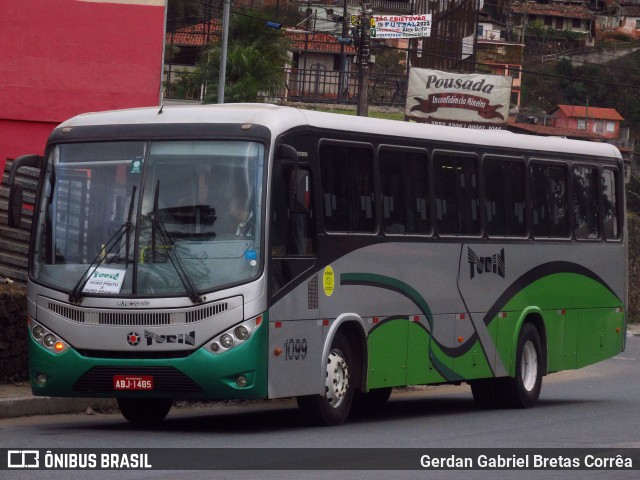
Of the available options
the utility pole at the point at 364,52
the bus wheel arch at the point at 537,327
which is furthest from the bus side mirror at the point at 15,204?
the utility pole at the point at 364,52

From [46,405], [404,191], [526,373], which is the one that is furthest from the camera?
[526,373]

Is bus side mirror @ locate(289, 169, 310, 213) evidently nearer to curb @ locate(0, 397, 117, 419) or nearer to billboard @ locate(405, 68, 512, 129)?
curb @ locate(0, 397, 117, 419)

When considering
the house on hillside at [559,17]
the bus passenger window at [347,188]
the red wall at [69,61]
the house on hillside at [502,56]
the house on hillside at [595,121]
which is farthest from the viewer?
the house on hillside at [559,17]

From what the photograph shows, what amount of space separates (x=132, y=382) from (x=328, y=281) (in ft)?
7.27

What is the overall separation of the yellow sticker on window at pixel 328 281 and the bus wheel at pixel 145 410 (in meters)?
1.95

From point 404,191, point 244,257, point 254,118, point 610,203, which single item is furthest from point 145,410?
point 610,203

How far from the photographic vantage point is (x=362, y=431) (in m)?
13.7

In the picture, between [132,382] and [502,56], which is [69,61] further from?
[502,56]

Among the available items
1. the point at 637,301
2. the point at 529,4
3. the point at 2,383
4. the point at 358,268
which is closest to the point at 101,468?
the point at 358,268

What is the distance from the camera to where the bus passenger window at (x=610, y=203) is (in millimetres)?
19562

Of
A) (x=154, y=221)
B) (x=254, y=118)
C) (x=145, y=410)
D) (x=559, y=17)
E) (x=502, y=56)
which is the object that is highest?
(x=559, y=17)

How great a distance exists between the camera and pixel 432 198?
15.8 m

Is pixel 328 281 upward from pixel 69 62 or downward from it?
downward

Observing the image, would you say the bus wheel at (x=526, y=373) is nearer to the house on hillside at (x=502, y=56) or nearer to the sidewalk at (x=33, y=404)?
the sidewalk at (x=33, y=404)
